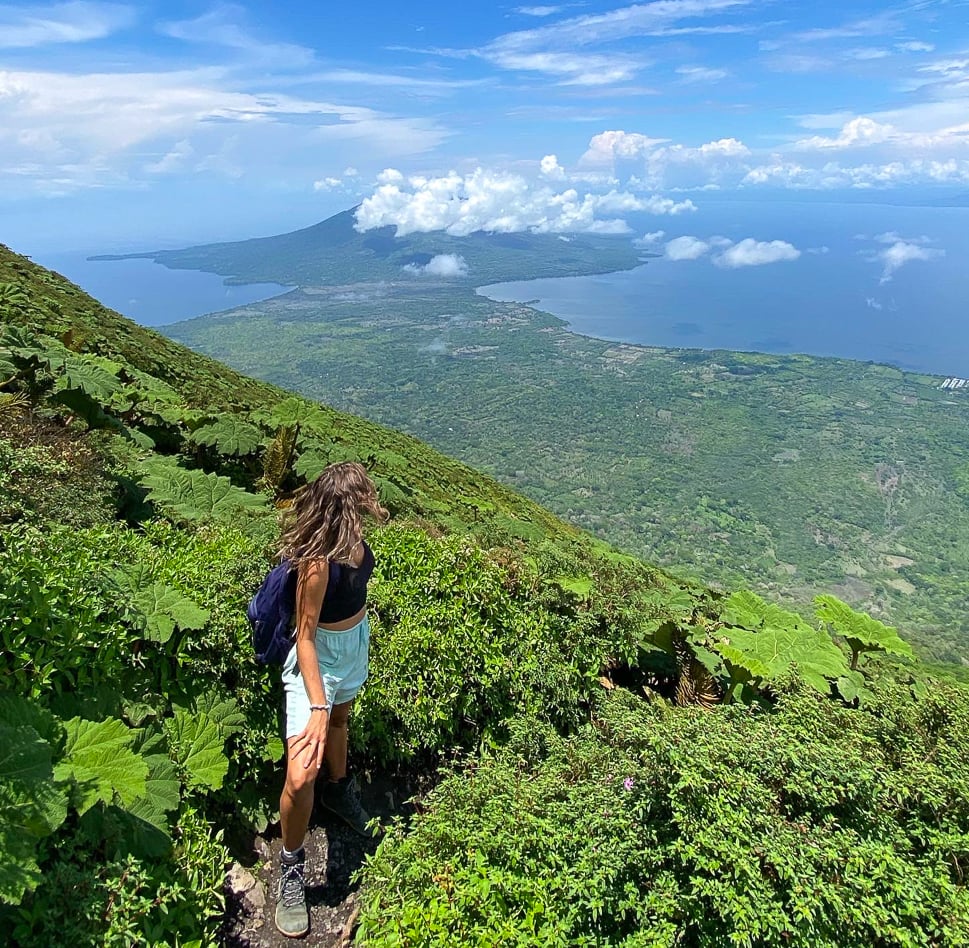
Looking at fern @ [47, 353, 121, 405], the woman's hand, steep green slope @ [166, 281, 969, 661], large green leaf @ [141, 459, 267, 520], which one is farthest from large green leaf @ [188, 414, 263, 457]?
steep green slope @ [166, 281, 969, 661]

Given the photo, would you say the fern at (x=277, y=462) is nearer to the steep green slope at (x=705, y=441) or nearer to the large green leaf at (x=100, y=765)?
the large green leaf at (x=100, y=765)

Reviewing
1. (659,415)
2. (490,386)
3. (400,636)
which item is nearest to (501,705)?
(400,636)

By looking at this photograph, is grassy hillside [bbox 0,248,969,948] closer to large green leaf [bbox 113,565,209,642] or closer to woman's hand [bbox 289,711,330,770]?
large green leaf [bbox 113,565,209,642]

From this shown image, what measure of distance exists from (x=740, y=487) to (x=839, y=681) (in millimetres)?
93996

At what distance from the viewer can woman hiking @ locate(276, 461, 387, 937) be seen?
2.88 meters

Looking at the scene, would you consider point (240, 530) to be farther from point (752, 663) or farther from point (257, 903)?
point (752, 663)

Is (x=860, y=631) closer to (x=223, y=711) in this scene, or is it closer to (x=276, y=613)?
(x=276, y=613)

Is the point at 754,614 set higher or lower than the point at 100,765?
lower

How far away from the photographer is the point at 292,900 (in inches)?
114

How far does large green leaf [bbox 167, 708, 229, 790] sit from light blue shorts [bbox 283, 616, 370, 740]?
34 centimetres

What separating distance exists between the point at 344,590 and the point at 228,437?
4290mm

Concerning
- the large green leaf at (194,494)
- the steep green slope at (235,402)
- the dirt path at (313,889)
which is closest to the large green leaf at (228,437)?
the steep green slope at (235,402)

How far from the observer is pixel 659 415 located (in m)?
124

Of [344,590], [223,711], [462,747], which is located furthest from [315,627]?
[462,747]
